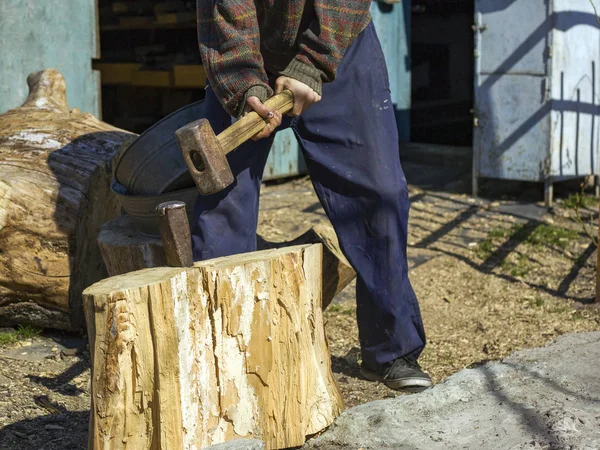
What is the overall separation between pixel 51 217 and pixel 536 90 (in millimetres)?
4027

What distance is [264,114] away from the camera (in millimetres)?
2961

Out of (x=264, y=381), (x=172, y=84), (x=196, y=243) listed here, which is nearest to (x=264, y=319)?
(x=264, y=381)

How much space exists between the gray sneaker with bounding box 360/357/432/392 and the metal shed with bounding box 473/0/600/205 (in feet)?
11.7

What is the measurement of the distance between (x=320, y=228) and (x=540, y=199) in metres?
3.47

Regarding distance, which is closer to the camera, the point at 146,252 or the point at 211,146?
the point at 211,146

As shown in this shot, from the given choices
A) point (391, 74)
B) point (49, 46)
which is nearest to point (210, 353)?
point (49, 46)

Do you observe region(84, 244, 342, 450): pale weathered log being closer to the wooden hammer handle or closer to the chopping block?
the chopping block

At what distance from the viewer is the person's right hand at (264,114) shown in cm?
296

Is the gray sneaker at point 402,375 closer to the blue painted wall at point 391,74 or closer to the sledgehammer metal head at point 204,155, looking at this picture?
the sledgehammer metal head at point 204,155

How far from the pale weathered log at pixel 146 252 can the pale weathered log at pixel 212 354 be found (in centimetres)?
90

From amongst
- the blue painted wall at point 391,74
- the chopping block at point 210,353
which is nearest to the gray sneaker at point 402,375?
the chopping block at point 210,353

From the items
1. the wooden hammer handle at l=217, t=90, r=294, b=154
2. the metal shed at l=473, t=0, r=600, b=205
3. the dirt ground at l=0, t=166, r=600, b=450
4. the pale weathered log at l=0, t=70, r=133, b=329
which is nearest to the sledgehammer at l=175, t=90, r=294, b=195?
the wooden hammer handle at l=217, t=90, r=294, b=154

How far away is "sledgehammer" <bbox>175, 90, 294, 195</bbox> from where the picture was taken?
9.19 ft

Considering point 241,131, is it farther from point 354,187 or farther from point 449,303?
point 449,303
